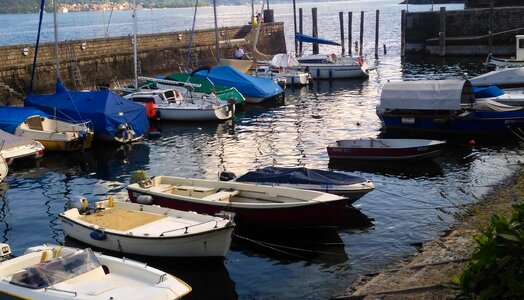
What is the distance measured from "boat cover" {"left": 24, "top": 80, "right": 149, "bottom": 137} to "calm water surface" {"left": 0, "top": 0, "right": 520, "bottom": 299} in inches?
43.2

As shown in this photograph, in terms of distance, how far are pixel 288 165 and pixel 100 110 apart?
10488 millimetres

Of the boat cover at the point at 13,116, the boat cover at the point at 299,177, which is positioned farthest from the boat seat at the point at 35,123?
the boat cover at the point at 299,177

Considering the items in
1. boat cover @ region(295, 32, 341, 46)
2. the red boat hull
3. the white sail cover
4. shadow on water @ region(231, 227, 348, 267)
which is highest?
boat cover @ region(295, 32, 341, 46)

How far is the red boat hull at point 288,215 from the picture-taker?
17.8 meters

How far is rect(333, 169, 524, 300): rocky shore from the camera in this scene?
12.3 metres

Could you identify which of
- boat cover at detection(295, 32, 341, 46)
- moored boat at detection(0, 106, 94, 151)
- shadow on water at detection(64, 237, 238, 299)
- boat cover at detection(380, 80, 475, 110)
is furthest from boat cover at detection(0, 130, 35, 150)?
boat cover at detection(295, 32, 341, 46)

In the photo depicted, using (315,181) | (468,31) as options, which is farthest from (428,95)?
(468,31)

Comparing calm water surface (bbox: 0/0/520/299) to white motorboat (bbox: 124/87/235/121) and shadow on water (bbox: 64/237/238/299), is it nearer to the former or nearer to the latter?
shadow on water (bbox: 64/237/238/299)

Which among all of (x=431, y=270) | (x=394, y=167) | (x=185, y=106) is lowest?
(x=394, y=167)

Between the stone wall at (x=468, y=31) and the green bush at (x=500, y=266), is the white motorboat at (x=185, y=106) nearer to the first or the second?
the green bush at (x=500, y=266)

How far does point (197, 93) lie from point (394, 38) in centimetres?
6572

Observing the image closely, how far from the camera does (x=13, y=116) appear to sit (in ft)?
101

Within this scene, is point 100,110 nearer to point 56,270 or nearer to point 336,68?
point 56,270

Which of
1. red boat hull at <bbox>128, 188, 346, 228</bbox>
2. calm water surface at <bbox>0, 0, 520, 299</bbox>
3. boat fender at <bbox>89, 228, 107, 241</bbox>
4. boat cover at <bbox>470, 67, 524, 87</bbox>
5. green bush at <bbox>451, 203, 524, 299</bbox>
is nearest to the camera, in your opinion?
green bush at <bbox>451, 203, 524, 299</bbox>
